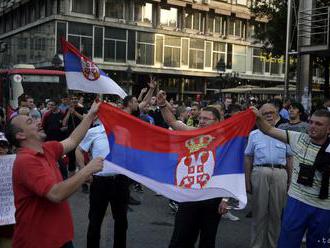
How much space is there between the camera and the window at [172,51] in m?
45.7

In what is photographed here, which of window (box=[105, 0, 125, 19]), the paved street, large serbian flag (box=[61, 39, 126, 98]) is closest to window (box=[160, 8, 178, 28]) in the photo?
window (box=[105, 0, 125, 19])

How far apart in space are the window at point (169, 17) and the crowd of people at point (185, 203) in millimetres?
38836

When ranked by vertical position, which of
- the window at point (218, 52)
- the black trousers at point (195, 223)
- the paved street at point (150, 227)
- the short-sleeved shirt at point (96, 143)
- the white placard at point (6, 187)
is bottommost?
the paved street at point (150, 227)

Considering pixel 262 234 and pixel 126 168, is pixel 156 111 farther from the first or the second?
pixel 126 168

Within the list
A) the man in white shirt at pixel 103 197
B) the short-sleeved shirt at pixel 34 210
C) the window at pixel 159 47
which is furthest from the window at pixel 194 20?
the short-sleeved shirt at pixel 34 210

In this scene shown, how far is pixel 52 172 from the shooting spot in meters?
3.61

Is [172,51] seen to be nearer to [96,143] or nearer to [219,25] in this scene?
[219,25]

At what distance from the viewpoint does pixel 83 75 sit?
7445 millimetres

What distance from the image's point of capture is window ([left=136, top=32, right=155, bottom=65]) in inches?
1720

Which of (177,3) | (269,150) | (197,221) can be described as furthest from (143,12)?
(197,221)

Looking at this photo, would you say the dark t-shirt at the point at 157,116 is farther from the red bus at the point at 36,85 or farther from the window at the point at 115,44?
the window at the point at 115,44

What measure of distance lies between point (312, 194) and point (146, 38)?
40163mm

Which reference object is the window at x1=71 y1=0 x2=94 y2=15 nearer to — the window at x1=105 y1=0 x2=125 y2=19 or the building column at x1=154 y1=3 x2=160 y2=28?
the window at x1=105 y1=0 x2=125 y2=19

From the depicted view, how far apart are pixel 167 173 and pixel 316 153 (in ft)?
4.70
